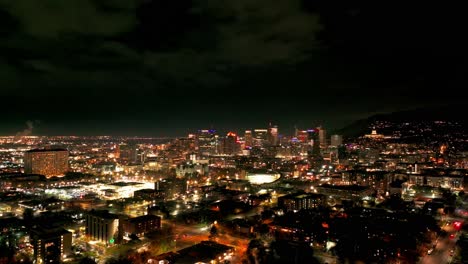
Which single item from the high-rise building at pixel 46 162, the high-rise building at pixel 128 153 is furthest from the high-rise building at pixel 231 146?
the high-rise building at pixel 46 162

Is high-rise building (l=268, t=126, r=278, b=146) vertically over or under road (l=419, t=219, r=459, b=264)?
over

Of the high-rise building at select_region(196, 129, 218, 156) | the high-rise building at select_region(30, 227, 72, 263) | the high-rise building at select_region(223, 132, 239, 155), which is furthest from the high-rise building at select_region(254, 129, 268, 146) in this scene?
the high-rise building at select_region(30, 227, 72, 263)

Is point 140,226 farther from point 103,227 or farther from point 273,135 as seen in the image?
point 273,135

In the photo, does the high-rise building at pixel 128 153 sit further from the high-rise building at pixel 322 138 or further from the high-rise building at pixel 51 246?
the high-rise building at pixel 51 246

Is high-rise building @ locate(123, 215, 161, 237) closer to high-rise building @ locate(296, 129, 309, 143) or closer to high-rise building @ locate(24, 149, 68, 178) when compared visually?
high-rise building @ locate(24, 149, 68, 178)

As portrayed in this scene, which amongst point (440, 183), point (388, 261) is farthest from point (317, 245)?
point (440, 183)
